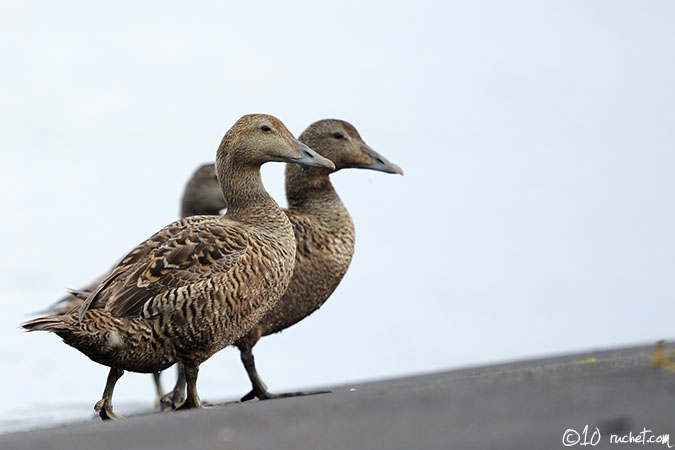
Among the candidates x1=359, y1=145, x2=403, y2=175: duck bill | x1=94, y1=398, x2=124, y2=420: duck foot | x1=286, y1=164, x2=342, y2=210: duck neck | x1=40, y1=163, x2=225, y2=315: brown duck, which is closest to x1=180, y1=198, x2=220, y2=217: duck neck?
x1=40, y1=163, x2=225, y2=315: brown duck

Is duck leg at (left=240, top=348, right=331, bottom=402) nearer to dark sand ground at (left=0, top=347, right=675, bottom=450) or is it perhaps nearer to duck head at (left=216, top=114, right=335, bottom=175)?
duck head at (left=216, top=114, right=335, bottom=175)

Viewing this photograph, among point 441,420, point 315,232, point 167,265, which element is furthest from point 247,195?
point 441,420

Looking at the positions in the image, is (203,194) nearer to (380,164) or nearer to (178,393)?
(380,164)

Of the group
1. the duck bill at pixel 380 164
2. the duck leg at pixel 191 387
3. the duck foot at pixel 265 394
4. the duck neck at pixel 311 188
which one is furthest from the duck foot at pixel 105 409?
the duck bill at pixel 380 164

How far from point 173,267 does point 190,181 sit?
414cm

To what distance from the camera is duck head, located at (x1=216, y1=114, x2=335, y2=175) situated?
25.5 feet

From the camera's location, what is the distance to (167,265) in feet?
21.8

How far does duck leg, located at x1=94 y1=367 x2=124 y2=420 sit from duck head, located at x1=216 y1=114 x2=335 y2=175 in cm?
175

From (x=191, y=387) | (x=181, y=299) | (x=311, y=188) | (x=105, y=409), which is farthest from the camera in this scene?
(x=311, y=188)

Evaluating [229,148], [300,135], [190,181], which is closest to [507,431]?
[229,148]

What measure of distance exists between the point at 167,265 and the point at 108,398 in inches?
40.5

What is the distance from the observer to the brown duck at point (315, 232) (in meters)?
8.35

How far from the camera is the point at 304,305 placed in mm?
8477

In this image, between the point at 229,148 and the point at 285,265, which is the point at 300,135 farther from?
the point at 285,265
